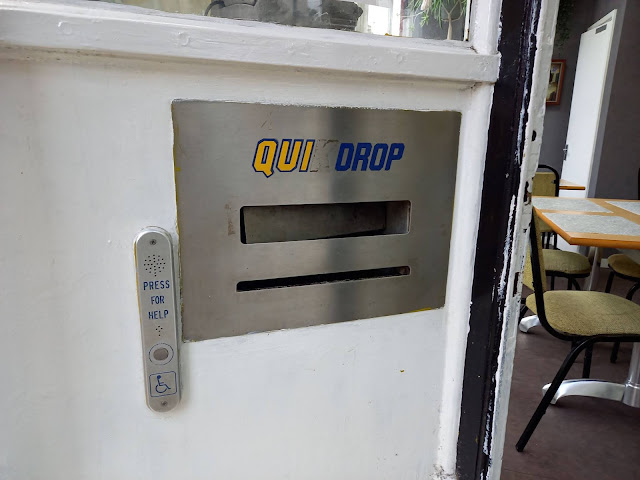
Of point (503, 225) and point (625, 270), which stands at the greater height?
point (503, 225)

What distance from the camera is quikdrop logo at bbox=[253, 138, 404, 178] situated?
0.57m

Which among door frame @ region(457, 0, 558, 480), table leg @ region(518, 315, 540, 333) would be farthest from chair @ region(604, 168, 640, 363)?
door frame @ region(457, 0, 558, 480)

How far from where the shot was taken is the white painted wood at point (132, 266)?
1.58 feet

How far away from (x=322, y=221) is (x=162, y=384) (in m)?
0.31

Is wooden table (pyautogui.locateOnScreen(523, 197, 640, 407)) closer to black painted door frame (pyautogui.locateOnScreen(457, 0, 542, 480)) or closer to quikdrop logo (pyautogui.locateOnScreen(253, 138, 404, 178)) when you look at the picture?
black painted door frame (pyautogui.locateOnScreen(457, 0, 542, 480))

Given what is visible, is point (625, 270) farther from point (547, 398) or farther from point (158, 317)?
point (158, 317)

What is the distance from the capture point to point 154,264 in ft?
1.78

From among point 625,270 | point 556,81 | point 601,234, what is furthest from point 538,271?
point 556,81

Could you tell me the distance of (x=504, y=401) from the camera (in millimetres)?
722

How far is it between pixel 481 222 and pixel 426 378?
28 cm

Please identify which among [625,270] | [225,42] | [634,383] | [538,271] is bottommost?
[634,383]

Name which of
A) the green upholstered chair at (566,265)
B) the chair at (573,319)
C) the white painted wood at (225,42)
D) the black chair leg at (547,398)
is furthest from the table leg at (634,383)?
the white painted wood at (225,42)

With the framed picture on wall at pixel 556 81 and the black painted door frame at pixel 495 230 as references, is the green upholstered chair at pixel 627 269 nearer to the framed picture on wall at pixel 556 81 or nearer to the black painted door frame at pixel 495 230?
the black painted door frame at pixel 495 230

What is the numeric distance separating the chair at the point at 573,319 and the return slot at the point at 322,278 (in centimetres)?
90
